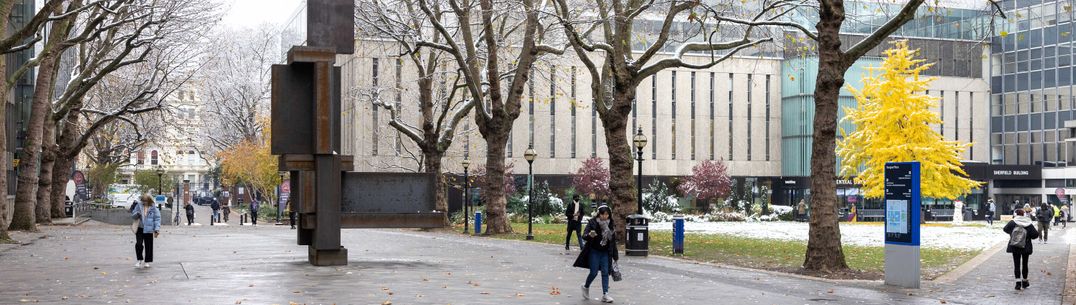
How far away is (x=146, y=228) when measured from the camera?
21.8 metres

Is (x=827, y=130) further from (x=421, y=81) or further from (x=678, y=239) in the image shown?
(x=421, y=81)

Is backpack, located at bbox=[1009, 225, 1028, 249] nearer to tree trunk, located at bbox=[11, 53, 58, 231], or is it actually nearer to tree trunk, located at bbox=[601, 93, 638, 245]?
tree trunk, located at bbox=[601, 93, 638, 245]

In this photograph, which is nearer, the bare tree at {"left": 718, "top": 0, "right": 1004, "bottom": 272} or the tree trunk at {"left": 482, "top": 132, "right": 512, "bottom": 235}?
the bare tree at {"left": 718, "top": 0, "right": 1004, "bottom": 272}

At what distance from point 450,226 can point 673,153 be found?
34527mm

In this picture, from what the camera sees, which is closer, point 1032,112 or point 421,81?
point 421,81

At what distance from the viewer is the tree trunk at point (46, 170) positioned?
4547cm

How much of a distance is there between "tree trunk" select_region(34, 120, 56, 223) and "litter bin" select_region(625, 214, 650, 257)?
2705 cm

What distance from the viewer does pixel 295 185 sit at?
22.5 meters

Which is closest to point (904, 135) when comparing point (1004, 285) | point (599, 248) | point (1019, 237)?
point (1004, 285)

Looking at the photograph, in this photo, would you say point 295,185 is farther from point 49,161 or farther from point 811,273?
point 49,161

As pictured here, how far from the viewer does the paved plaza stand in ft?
52.1

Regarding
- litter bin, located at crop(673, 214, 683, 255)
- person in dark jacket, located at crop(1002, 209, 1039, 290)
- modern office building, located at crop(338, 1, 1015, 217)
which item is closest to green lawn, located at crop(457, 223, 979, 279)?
litter bin, located at crop(673, 214, 683, 255)

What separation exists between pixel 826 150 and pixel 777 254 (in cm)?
674

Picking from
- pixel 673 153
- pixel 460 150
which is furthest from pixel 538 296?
pixel 673 153
